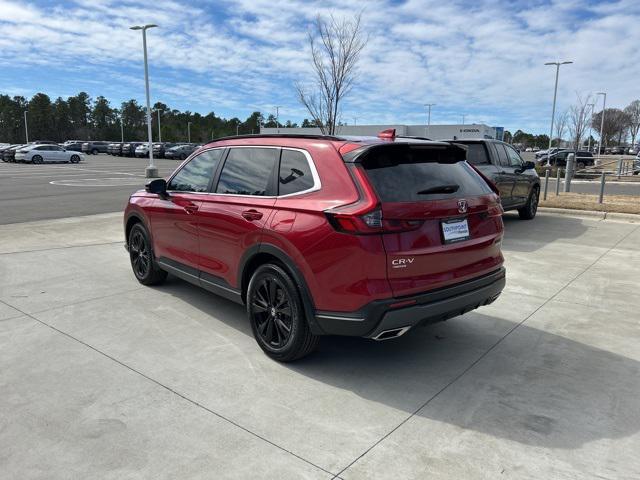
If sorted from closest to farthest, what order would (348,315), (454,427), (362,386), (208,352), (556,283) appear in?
(454,427), (348,315), (362,386), (208,352), (556,283)

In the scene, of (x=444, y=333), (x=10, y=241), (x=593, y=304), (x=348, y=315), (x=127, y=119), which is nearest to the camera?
(x=348, y=315)

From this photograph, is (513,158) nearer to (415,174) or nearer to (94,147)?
(415,174)

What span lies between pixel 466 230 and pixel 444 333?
1.29 metres

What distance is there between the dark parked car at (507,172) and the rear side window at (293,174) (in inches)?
264

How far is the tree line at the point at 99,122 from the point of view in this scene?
347 ft

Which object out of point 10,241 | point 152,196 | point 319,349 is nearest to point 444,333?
point 319,349

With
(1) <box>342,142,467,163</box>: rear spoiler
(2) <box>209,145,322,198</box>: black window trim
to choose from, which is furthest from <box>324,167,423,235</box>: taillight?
(2) <box>209,145,322,198</box>: black window trim

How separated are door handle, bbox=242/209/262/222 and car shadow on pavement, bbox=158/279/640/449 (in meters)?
1.15

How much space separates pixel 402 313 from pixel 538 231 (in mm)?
7904

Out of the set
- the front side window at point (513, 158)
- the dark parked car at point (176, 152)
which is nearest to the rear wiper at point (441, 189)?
the front side window at point (513, 158)

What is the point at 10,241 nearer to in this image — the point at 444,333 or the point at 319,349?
the point at 319,349

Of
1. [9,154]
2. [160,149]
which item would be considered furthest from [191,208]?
[160,149]

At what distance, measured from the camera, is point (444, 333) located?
15.4 ft

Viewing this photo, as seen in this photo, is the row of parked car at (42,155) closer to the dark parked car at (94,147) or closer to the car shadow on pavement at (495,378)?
the dark parked car at (94,147)
